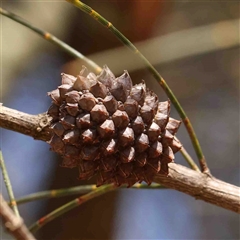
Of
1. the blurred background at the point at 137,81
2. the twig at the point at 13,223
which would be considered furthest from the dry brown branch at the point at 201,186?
the blurred background at the point at 137,81

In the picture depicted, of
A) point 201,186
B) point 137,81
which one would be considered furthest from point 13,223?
point 137,81

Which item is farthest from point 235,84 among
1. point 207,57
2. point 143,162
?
point 143,162

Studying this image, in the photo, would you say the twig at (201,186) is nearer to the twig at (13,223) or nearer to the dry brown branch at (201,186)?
the dry brown branch at (201,186)

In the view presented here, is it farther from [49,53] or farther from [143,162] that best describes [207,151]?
[143,162]

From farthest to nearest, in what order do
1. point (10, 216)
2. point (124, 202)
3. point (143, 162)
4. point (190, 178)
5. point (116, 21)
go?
point (124, 202)
point (116, 21)
point (190, 178)
point (143, 162)
point (10, 216)

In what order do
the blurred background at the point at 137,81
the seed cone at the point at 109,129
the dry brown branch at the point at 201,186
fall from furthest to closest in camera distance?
the blurred background at the point at 137,81, the dry brown branch at the point at 201,186, the seed cone at the point at 109,129

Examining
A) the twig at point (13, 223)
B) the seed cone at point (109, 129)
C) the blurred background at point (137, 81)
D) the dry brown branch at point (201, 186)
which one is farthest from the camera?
the blurred background at point (137, 81)
